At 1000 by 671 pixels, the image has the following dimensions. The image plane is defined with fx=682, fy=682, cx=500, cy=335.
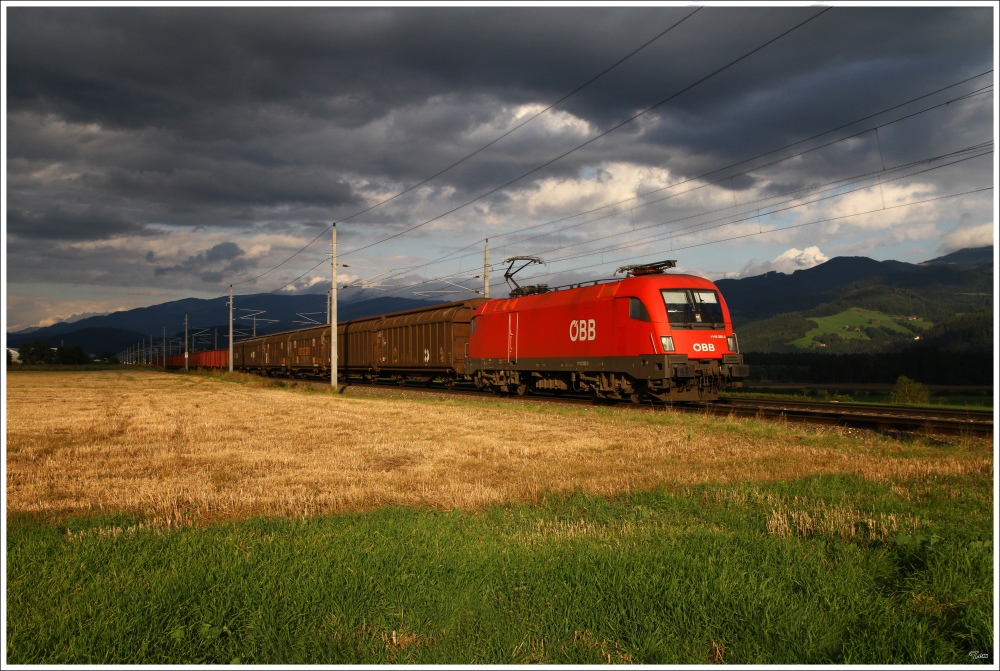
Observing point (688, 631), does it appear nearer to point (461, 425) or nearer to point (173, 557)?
point (173, 557)

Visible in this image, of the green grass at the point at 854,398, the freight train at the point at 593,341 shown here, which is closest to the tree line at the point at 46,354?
the freight train at the point at 593,341

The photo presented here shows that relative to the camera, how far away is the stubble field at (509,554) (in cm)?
482

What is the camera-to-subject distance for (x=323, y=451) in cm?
1434

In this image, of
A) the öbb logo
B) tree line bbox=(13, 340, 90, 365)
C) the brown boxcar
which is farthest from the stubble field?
tree line bbox=(13, 340, 90, 365)

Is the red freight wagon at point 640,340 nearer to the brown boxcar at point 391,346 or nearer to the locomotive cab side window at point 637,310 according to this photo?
the locomotive cab side window at point 637,310

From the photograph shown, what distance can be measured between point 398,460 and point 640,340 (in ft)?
38.6

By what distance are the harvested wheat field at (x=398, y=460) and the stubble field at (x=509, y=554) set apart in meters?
0.09

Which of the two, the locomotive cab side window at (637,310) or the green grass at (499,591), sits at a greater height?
the locomotive cab side window at (637,310)

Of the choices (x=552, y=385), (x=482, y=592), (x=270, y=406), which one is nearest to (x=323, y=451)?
(x=482, y=592)

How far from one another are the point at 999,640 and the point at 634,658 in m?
2.37

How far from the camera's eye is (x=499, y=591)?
18.6 feet

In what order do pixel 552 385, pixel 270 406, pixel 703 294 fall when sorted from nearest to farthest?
pixel 703 294 < pixel 270 406 < pixel 552 385

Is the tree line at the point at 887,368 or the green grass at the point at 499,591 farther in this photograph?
the tree line at the point at 887,368

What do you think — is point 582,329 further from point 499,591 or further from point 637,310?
point 499,591
